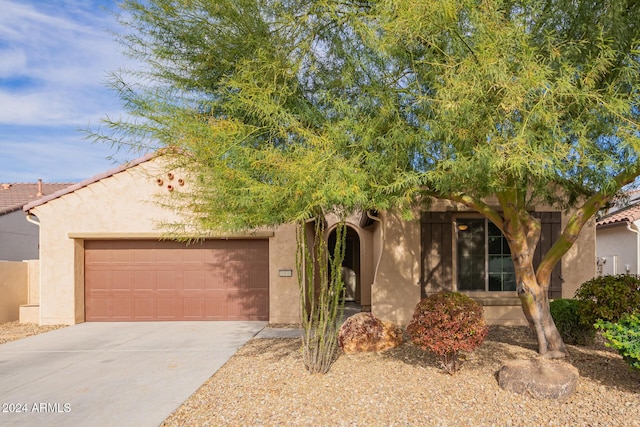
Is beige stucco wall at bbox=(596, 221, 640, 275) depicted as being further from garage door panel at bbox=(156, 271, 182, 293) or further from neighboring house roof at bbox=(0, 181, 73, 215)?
neighboring house roof at bbox=(0, 181, 73, 215)

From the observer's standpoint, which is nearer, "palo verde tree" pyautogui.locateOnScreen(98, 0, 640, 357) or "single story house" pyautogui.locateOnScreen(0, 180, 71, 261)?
"palo verde tree" pyautogui.locateOnScreen(98, 0, 640, 357)

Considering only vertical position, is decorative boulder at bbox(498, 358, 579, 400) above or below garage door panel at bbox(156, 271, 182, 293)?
below

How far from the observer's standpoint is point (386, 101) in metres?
5.48

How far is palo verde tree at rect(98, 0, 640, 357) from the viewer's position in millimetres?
4508

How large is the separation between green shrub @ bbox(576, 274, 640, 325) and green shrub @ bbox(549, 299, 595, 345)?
0.52m

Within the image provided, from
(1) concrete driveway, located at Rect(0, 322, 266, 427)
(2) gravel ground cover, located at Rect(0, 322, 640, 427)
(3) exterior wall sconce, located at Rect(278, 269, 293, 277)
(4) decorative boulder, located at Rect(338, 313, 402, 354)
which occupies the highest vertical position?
(3) exterior wall sconce, located at Rect(278, 269, 293, 277)

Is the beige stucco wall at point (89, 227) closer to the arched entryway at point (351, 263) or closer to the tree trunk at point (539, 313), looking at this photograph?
the arched entryway at point (351, 263)

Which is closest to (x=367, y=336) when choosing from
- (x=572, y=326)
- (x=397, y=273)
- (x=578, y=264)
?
(x=397, y=273)

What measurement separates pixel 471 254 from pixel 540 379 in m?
5.09

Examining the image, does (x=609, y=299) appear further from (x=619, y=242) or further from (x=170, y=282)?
(x=619, y=242)

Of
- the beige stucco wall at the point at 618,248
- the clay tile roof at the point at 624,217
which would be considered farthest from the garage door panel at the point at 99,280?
the beige stucco wall at the point at 618,248

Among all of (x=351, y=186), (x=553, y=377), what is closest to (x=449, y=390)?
(x=553, y=377)

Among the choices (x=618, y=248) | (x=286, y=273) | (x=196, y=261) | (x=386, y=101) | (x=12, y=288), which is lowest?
(x=12, y=288)

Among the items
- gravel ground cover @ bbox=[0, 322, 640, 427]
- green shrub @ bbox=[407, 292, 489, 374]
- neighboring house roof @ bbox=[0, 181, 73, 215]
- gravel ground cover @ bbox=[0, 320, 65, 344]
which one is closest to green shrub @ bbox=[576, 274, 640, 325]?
gravel ground cover @ bbox=[0, 322, 640, 427]
